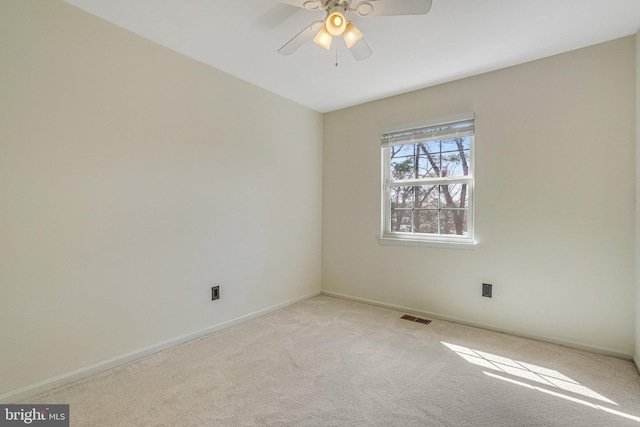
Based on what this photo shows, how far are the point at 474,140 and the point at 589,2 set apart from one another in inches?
46.5

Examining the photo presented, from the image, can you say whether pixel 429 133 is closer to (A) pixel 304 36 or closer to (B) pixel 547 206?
(B) pixel 547 206

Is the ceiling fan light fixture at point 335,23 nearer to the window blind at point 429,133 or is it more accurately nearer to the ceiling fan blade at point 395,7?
the ceiling fan blade at point 395,7

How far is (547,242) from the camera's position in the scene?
2449 millimetres

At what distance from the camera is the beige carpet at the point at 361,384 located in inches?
61.7

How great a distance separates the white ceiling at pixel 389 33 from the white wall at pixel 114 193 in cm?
26

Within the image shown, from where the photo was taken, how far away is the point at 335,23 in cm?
164

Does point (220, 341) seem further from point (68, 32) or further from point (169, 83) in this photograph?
point (68, 32)

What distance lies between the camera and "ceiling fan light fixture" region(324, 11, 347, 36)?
5.30 ft

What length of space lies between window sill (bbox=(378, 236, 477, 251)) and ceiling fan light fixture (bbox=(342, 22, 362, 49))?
6.72ft

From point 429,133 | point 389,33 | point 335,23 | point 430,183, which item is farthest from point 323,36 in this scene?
point 430,183

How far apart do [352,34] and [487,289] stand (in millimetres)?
2437

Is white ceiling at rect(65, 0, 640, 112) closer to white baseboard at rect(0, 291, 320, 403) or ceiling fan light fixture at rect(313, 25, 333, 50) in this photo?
ceiling fan light fixture at rect(313, 25, 333, 50)

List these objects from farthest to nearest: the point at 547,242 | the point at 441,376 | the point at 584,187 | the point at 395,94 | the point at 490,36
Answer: the point at 395,94
the point at 547,242
the point at 584,187
the point at 490,36
the point at 441,376

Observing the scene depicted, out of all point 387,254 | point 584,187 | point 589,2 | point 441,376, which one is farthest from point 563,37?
point 441,376
